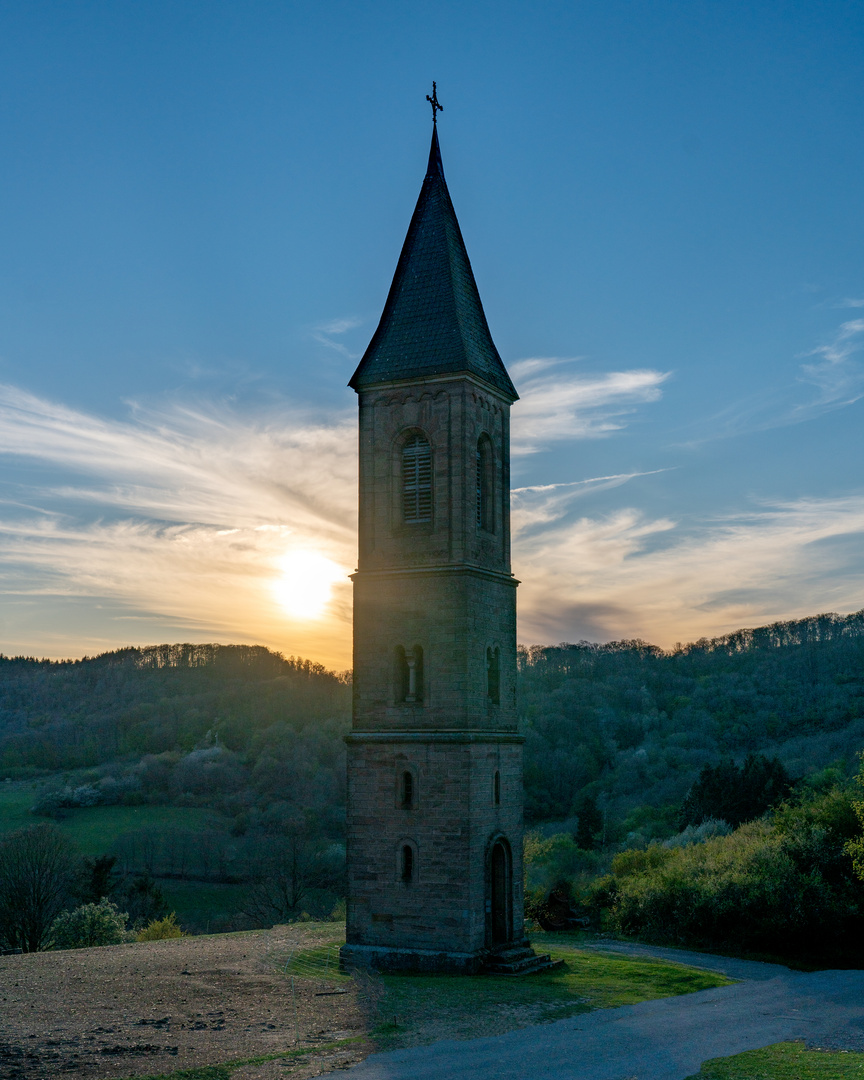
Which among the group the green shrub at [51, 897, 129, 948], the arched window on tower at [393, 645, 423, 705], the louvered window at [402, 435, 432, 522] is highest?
the louvered window at [402, 435, 432, 522]

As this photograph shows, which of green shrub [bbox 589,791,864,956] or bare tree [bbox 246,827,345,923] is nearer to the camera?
green shrub [bbox 589,791,864,956]

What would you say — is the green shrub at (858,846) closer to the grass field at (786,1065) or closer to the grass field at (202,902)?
the grass field at (786,1065)

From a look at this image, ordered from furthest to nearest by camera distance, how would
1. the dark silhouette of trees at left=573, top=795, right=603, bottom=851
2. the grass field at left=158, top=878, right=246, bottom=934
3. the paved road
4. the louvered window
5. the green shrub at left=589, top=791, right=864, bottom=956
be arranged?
the dark silhouette of trees at left=573, top=795, right=603, bottom=851
the grass field at left=158, top=878, right=246, bottom=934
the green shrub at left=589, top=791, right=864, bottom=956
the louvered window
the paved road

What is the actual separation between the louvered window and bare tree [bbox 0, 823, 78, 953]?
22.5 m

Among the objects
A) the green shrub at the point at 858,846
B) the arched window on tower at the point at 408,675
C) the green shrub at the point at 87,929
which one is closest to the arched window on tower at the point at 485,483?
the arched window on tower at the point at 408,675

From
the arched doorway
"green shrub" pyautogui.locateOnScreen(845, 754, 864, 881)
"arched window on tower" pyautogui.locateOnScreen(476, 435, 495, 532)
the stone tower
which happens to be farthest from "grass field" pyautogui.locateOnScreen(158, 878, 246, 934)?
"arched window on tower" pyautogui.locateOnScreen(476, 435, 495, 532)

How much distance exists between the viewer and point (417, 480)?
25578 millimetres

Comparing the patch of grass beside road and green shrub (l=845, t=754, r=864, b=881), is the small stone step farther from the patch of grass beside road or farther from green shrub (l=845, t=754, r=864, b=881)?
green shrub (l=845, t=754, r=864, b=881)

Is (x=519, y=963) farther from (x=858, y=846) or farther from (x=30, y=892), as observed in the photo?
(x=30, y=892)

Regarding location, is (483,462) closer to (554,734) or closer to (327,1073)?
(327,1073)

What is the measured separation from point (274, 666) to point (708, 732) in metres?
48.9

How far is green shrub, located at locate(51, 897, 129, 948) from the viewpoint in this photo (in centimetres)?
3338

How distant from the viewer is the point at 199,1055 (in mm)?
15984

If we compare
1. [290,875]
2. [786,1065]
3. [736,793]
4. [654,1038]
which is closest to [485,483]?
[654,1038]
